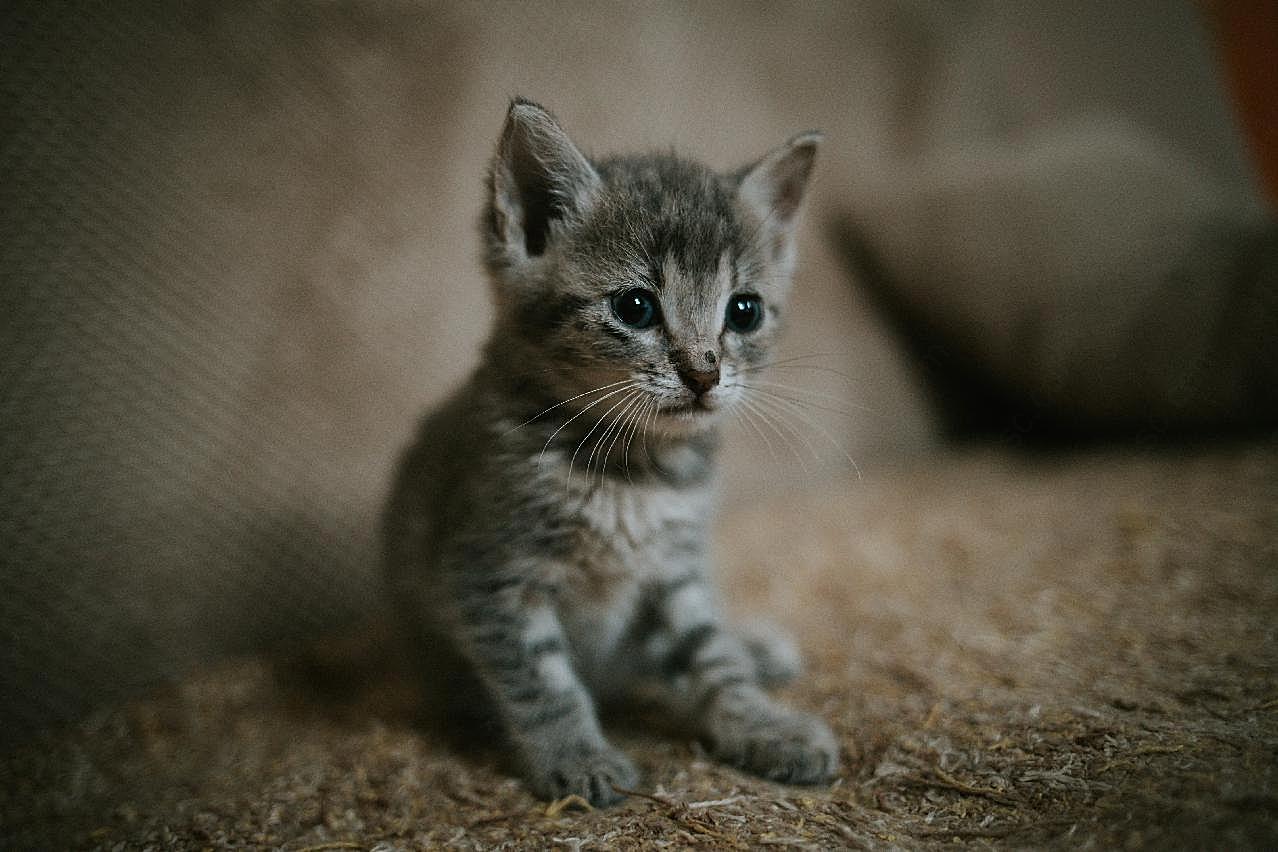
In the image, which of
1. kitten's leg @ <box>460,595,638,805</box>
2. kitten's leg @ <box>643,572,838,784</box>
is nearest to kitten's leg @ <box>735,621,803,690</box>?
kitten's leg @ <box>643,572,838,784</box>

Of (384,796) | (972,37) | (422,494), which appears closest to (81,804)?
(384,796)

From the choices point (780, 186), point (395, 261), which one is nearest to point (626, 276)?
point (780, 186)

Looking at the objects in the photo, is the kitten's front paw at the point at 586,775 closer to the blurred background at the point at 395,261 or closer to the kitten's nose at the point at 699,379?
the kitten's nose at the point at 699,379

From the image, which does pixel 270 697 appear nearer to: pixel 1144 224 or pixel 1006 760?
pixel 1006 760

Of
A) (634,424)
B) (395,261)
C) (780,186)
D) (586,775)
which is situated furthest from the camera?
(395,261)

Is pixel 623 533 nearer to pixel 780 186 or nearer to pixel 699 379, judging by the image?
pixel 699 379

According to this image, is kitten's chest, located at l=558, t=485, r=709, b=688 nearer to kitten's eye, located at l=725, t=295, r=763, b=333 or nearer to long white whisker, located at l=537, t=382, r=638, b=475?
long white whisker, located at l=537, t=382, r=638, b=475

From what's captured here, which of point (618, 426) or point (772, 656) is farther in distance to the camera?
point (772, 656)
